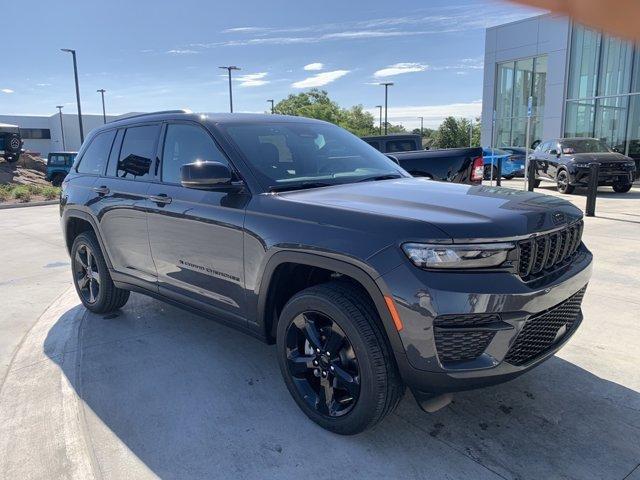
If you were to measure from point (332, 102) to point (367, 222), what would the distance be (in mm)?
60211

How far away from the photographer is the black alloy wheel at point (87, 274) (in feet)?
15.9

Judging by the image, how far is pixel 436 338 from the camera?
91.4 inches

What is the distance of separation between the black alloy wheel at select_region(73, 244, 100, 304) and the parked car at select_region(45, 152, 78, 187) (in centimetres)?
2072

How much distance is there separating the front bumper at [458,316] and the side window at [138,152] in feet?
8.14

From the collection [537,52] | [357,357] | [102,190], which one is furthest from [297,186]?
[537,52]

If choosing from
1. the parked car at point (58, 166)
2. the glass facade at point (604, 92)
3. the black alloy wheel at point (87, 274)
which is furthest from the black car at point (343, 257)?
the parked car at point (58, 166)

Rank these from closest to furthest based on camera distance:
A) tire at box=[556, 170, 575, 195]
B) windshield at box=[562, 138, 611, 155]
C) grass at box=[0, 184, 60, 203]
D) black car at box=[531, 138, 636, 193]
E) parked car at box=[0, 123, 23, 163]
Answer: black car at box=[531, 138, 636, 193]
tire at box=[556, 170, 575, 195]
windshield at box=[562, 138, 611, 155]
grass at box=[0, 184, 60, 203]
parked car at box=[0, 123, 23, 163]

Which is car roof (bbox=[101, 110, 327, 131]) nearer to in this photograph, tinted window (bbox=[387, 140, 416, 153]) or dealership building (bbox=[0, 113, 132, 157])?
tinted window (bbox=[387, 140, 416, 153])

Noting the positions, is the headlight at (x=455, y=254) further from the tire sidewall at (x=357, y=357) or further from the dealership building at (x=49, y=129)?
the dealership building at (x=49, y=129)

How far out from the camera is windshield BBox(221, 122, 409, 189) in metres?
3.33

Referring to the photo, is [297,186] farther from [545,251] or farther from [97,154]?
[97,154]

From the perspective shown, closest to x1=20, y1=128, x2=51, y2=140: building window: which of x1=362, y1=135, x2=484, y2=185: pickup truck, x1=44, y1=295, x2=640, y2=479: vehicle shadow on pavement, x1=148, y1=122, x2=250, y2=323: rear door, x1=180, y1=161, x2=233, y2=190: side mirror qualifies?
x1=362, y1=135, x2=484, y2=185: pickup truck

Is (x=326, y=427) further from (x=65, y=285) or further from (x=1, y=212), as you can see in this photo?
(x=1, y=212)

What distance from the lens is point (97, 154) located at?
4.86 meters
